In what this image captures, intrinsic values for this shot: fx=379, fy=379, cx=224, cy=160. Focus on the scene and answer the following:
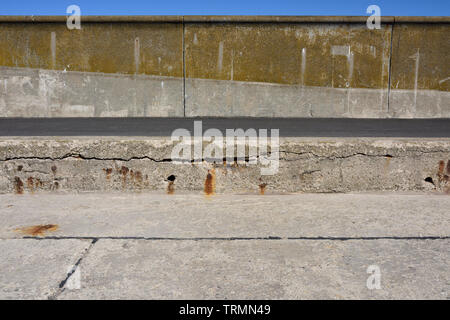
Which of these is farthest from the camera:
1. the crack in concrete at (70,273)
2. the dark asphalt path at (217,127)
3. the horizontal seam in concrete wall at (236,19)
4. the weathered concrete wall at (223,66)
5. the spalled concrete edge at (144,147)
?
the weathered concrete wall at (223,66)

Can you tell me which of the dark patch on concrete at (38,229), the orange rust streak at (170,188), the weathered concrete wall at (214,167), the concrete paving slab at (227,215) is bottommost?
the dark patch on concrete at (38,229)

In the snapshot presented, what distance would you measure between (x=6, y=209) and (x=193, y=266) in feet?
5.09

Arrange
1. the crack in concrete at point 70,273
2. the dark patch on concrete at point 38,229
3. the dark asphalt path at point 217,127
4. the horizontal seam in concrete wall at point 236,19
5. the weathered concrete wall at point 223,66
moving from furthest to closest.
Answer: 1. the weathered concrete wall at point 223,66
2. the horizontal seam in concrete wall at point 236,19
3. the dark asphalt path at point 217,127
4. the dark patch on concrete at point 38,229
5. the crack in concrete at point 70,273

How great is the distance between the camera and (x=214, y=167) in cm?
280

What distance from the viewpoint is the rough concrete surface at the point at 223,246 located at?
1.51 m

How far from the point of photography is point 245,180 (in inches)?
111

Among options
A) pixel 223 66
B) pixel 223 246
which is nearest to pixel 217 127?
pixel 223 66

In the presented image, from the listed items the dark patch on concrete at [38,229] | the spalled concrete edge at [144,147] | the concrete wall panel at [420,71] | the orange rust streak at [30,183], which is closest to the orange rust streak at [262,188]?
the spalled concrete edge at [144,147]

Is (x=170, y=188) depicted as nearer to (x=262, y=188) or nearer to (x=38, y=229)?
(x=262, y=188)

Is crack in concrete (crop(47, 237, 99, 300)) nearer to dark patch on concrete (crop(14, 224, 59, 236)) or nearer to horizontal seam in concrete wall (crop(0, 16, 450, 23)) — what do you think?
dark patch on concrete (crop(14, 224, 59, 236))

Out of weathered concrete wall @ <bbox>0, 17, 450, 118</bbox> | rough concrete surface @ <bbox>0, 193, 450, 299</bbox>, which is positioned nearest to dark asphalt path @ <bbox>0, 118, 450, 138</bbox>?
rough concrete surface @ <bbox>0, 193, 450, 299</bbox>

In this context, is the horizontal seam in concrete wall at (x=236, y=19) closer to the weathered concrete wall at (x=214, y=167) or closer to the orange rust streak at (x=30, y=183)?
the weathered concrete wall at (x=214, y=167)
